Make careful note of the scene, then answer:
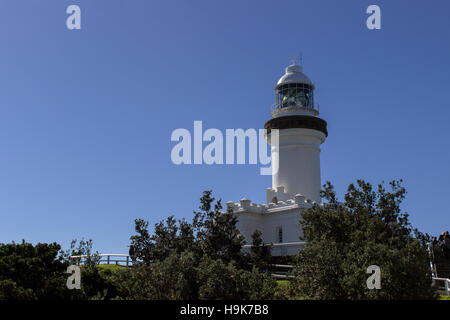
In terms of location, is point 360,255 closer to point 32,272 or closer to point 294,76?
point 32,272

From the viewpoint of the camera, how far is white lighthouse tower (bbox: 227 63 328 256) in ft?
130

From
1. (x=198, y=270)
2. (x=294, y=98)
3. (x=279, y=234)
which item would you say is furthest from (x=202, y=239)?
(x=294, y=98)

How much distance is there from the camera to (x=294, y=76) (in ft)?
148

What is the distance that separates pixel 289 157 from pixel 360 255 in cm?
2569

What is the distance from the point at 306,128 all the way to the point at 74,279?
Answer: 89.5 feet

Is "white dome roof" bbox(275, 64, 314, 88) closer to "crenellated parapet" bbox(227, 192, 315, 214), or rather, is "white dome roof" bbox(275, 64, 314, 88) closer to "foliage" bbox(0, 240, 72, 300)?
"crenellated parapet" bbox(227, 192, 315, 214)

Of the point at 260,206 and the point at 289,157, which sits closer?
the point at 260,206

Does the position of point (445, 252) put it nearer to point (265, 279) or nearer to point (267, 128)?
point (265, 279)

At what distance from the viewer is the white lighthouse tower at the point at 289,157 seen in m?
39.6

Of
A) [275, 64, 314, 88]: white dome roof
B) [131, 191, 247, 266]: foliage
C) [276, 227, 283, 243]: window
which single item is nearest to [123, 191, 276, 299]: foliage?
[131, 191, 247, 266]: foliage

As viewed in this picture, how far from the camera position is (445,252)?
2716 cm

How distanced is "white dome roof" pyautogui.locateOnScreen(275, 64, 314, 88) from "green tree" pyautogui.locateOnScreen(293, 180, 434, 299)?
23.3 m

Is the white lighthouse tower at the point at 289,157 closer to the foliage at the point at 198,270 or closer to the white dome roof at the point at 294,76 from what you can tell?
the white dome roof at the point at 294,76

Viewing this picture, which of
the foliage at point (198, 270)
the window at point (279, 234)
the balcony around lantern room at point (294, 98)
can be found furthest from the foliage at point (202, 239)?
the balcony around lantern room at point (294, 98)
